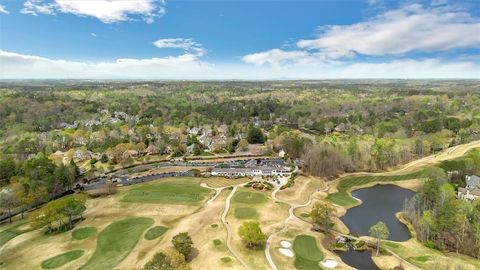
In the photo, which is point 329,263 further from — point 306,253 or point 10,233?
point 10,233

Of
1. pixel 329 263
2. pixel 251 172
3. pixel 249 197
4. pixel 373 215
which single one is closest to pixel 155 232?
pixel 249 197

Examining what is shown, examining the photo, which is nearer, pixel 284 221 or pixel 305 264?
pixel 305 264

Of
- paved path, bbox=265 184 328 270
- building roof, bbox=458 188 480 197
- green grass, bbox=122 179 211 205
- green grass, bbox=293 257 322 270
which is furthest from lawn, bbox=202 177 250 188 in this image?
building roof, bbox=458 188 480 197

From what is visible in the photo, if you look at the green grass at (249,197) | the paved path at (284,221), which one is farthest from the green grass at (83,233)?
the paved path at (284,221)

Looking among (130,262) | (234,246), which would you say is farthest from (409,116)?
(130,262)

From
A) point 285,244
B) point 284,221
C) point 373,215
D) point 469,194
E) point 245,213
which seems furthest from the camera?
point 469,194

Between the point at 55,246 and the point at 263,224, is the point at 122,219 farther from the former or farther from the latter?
the point at 263,224

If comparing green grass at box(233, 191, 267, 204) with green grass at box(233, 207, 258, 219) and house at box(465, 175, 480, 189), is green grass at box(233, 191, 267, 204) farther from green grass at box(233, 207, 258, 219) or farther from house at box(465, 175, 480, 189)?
house at box(465, 175, 480, 189)
